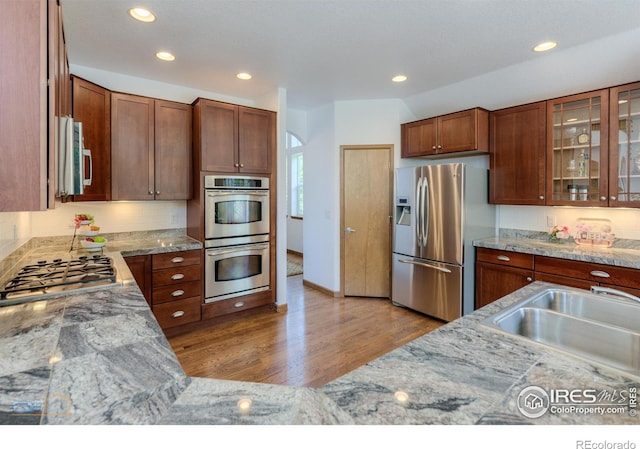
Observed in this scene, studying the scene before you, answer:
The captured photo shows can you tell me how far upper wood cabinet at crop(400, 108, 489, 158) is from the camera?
348cm

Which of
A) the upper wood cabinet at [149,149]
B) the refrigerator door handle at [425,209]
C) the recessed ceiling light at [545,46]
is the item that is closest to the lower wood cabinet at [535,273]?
the refrigerator door handle at [425,209]

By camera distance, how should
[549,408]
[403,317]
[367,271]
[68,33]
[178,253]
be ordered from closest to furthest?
1. [549,408]
2. [68,33]
3. [178,253]
4. [403,317]
5. [367,271]

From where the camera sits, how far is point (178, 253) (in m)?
3.18

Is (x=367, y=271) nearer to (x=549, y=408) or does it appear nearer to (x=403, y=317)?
(x=403, y=317)

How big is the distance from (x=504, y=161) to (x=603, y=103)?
2.90 feet

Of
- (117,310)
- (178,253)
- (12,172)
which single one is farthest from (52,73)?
(178,253)

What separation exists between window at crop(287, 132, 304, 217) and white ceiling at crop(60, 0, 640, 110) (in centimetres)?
397

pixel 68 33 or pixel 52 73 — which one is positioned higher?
pixel 68 33

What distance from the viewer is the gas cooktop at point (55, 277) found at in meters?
1.54

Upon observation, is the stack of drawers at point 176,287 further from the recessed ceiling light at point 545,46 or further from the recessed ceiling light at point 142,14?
the recessed ceiling light at point 545,46

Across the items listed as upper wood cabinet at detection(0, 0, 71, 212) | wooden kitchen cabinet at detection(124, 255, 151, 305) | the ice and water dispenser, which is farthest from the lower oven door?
upper wood cabinet at detection(0, 0, 71, 212)

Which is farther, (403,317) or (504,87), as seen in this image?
(403,317)

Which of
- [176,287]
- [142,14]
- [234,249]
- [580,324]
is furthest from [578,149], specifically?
[176,287]

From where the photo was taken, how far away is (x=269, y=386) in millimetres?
799
